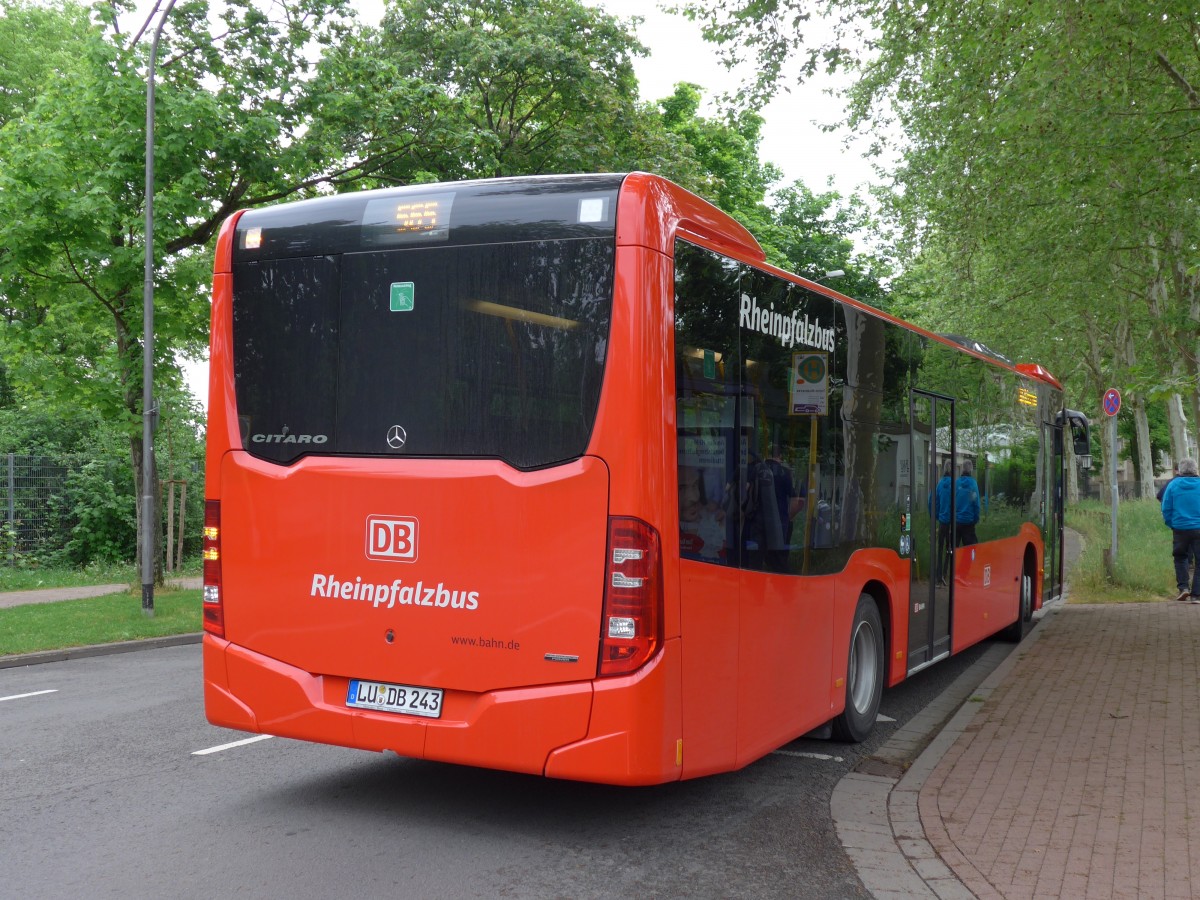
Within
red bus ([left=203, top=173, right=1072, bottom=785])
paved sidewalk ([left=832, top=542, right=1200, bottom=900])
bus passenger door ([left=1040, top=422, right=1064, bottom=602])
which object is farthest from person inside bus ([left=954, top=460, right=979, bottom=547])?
red bus ([left=203, top=173, right=1072, bottom=785])

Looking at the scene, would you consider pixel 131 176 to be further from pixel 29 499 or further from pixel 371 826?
pixel 371 826

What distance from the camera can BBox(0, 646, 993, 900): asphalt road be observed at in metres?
4.80

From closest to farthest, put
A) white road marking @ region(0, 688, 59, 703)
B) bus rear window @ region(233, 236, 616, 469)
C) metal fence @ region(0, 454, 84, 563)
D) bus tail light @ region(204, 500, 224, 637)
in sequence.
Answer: bus rear window @ region(233, 236, 616, 469)
bus tail light @ region(204, 500, 224, 637)
white road marking @ region(0, 688, 59, 703)
metal fence @ region(0, 454, 84, 563)

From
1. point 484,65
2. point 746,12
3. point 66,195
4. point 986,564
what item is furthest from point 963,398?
point 484,65

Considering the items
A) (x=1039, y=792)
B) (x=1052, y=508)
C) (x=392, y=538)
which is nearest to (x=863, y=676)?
(x=1039, y=792)

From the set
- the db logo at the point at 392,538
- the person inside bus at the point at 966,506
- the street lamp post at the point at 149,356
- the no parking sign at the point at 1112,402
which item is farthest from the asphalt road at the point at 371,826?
the no parking sign at the point at 1112,402

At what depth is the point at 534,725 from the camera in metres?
5.08

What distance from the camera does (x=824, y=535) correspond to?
6.75 m

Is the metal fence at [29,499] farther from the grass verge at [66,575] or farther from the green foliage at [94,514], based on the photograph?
the grass verge at [66,575]

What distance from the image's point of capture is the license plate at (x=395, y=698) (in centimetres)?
533

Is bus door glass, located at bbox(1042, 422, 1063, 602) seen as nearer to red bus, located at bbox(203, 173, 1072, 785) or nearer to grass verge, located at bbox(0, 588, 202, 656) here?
red bus, located at bbox(203, 173, 1072, 785)

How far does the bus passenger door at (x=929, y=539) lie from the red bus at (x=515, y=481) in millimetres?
2477

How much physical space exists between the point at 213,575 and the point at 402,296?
70.4 inches

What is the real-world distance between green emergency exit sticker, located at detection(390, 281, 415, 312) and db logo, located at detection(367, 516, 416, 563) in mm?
999
